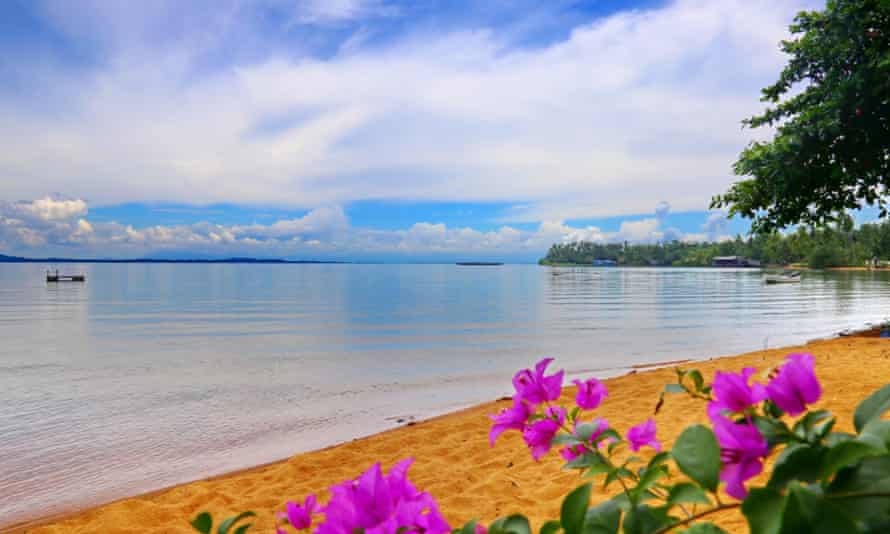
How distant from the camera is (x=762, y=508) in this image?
52 centimetres

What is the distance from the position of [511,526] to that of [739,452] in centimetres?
33

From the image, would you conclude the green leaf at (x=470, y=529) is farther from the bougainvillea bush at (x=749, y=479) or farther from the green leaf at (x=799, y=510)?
the green leaf at (x=799, y=510)

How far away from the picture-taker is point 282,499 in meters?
5.41

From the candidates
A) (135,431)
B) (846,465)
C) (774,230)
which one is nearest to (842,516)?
(846,465)

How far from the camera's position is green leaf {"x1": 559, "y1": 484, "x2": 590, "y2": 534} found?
71 cm

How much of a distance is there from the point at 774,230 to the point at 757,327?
34.1 feet

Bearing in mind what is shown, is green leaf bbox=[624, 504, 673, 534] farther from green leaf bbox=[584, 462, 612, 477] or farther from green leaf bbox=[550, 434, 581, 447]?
green leaf bbox=[550, 434, 581, 447]

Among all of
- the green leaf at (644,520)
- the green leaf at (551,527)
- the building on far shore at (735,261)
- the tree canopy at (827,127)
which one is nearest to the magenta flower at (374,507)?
the green leaf at (551,527)

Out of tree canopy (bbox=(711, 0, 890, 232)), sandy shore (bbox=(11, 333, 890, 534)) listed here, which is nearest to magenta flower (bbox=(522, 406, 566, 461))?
sandy shore (bbox=(11, 333, 890, 534))

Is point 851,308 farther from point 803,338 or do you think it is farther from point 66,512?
point 66,512

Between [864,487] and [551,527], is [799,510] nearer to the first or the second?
[864,487]

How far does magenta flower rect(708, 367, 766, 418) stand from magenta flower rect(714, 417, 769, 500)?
0.03 m

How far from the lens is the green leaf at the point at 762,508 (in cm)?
51

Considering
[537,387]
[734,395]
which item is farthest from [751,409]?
[537,387]
